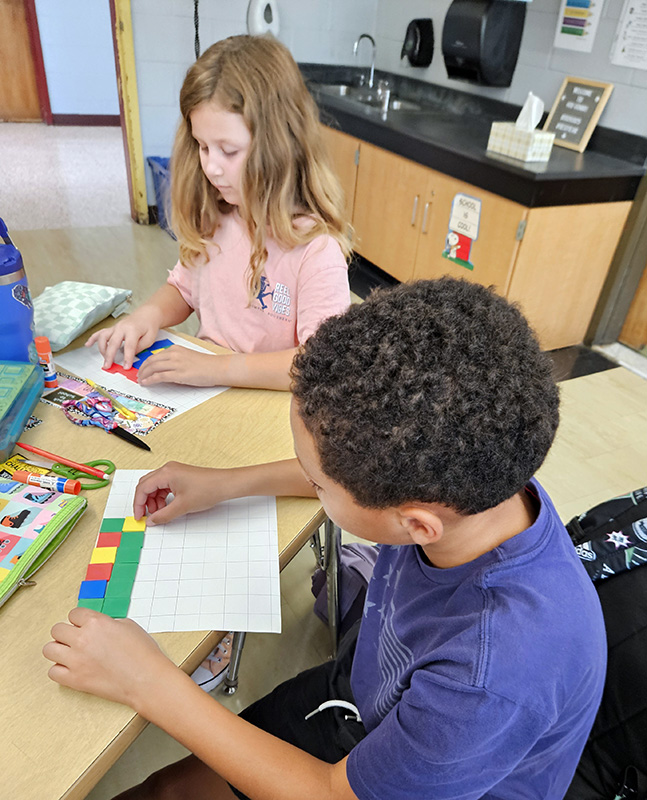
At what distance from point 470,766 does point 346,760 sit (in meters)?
0.13

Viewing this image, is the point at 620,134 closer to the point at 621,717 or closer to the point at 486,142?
Result: the point at 486,142

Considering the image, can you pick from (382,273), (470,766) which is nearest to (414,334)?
(470,766)

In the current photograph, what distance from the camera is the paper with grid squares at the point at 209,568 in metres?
0.66

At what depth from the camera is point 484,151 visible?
242 centimetres

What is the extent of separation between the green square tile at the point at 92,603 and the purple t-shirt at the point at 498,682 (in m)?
0.30

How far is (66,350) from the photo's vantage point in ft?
3.66

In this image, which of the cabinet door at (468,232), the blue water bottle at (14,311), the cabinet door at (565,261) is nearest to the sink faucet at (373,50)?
the cabinet door at (468,232)

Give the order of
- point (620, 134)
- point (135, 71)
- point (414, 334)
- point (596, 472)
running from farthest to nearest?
point (135, 71) < point (620, 134) < point (596, 472) < point (414, 334)

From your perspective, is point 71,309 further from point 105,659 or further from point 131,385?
point 105,659

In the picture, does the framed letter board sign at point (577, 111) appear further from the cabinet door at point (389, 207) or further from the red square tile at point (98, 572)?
the red square tile at point (98, 572)

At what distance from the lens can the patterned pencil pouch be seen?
110 centimetres

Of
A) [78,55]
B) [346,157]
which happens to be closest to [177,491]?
[346,157]

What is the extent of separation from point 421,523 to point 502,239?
2042 mm

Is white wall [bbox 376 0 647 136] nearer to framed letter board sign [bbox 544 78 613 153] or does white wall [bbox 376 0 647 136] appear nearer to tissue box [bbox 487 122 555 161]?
framed letter board sign [bbox 544 78 613 153]
